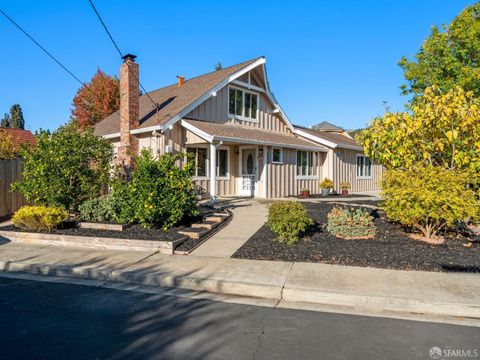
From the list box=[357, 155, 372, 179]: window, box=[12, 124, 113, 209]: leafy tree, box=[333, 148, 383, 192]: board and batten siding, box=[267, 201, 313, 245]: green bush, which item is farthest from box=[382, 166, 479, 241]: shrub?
box=[357, 155, 372, 179]: window

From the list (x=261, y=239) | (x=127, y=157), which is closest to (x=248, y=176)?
(x=127, y=157)

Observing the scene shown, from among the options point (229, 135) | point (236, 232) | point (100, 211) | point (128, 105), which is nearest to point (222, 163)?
point (229, 135)

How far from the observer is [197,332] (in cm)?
419

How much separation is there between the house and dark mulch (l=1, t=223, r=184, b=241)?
14.6 ft

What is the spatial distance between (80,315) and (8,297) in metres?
1.55

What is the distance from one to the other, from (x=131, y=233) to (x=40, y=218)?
251 centimetres

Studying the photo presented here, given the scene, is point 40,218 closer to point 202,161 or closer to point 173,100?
point 202,161

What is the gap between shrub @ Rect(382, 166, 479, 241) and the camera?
750 cm

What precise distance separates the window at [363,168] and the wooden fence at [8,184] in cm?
1905

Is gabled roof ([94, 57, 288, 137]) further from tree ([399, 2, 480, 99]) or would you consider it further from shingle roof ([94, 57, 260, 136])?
tree ([399, 2, 480, 99])

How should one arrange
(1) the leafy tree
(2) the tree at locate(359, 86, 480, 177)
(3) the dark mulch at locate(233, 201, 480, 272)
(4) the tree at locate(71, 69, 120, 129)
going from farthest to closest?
(4) the tree at locate(71, 69, 120, 129)
(1) the leafy tree
(2) the tree at locate(359, 86, 480, 177)
(3) the dark mulch at locate(233, 201, 480, 272)

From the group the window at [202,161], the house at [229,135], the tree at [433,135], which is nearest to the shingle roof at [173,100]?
the house at [229,135]

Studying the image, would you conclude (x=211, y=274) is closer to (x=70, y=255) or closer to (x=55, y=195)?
(x=70, y=255)

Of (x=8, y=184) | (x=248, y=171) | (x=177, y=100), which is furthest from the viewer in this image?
(x=248, y=171)
